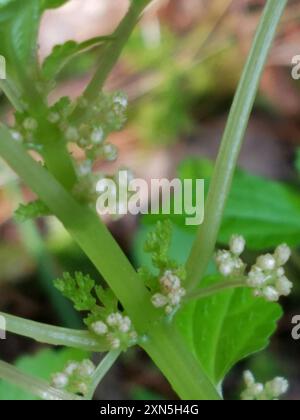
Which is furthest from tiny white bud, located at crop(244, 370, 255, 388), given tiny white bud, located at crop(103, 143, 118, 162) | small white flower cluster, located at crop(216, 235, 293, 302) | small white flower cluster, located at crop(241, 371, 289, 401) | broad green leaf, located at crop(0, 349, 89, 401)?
broad green leaf, located at crop(0, 349, 89, 401)

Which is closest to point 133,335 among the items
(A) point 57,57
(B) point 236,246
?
(B) point 236,246

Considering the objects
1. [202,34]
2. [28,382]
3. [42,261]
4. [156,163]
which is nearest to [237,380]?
[42,261]

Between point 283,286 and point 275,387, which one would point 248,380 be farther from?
point 283,286

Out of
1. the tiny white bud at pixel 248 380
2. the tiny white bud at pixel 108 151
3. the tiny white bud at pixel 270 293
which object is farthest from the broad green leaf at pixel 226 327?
the tiny white bud at pixel 108 151

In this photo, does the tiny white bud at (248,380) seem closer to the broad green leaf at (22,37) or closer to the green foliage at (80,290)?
the green foliage at (80,290)

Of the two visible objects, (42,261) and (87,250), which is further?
(42,261)

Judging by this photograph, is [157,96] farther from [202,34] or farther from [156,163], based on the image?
[202,34]

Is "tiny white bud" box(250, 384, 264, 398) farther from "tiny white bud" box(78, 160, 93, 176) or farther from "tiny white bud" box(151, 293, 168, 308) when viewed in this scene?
"tiny white bud" box(78, 160, 93, 176)
